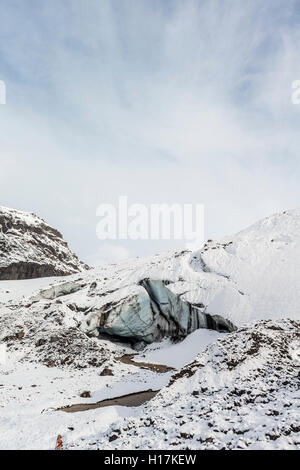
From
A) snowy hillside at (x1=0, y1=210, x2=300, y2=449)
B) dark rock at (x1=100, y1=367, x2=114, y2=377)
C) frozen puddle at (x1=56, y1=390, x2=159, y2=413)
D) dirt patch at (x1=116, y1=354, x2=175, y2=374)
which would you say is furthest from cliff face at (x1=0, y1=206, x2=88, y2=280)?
frozen puddle at (x1=56, y1=390, x2=159, y2=413)

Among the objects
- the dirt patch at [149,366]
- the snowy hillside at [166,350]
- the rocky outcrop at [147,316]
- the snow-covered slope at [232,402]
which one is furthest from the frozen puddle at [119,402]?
the rocky outcrop at [147,316]

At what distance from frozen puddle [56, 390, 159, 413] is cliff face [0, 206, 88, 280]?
212 ft

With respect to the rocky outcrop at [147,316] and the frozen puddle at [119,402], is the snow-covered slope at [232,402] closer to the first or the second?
the frozen puddle at [119,402]

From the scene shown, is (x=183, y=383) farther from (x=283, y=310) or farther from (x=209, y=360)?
(x=283, y=310)

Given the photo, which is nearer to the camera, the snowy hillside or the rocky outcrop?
the snowy hillside

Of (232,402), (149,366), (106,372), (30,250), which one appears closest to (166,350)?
(149,366)

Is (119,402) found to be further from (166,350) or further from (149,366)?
(166,350)

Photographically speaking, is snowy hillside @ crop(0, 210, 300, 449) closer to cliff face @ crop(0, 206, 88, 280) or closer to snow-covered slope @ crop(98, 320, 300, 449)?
snow-covered slope @ crop(98, 320, 300, 449)

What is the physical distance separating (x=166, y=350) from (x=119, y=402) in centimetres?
1821

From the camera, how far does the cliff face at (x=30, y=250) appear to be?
79.7m

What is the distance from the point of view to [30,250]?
283ft

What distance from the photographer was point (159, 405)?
16.5 meters

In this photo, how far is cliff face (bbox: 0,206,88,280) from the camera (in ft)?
261
